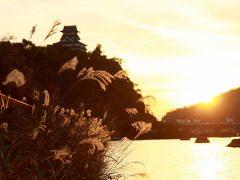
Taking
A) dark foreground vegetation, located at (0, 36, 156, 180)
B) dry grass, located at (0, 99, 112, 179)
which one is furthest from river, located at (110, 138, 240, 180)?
dry grass, located at (0, 99, 112, 179)

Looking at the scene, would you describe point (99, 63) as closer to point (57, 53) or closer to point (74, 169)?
point (57, 53)

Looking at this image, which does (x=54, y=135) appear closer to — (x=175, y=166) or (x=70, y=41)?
(x=175, y=166)

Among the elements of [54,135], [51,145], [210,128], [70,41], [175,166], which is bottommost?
[210,128]

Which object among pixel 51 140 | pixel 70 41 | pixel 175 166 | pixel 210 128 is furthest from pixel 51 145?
pixel 210 128

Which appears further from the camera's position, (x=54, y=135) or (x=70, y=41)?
(x=70, y=41)

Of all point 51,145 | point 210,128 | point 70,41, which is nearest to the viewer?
point 51,145

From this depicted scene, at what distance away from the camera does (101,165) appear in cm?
714

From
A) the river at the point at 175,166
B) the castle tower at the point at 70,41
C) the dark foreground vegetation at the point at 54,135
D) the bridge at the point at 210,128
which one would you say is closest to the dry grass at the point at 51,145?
the dark foreground vegetation at the point at 54,135

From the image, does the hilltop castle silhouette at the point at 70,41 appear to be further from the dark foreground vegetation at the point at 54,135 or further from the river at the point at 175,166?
the dark foreground vegetation at the point at 54,135

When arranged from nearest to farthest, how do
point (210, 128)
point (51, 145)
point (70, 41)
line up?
point (51, 145)
point (70, 41)
point (210, 128)

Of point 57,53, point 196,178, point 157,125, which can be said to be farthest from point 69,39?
point 196,178

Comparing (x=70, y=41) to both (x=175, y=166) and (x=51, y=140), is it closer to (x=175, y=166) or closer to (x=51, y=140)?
Result: (x=175, y=166)

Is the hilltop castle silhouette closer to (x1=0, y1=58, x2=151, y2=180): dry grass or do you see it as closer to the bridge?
the bridge

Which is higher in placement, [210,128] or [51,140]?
[51,140]
